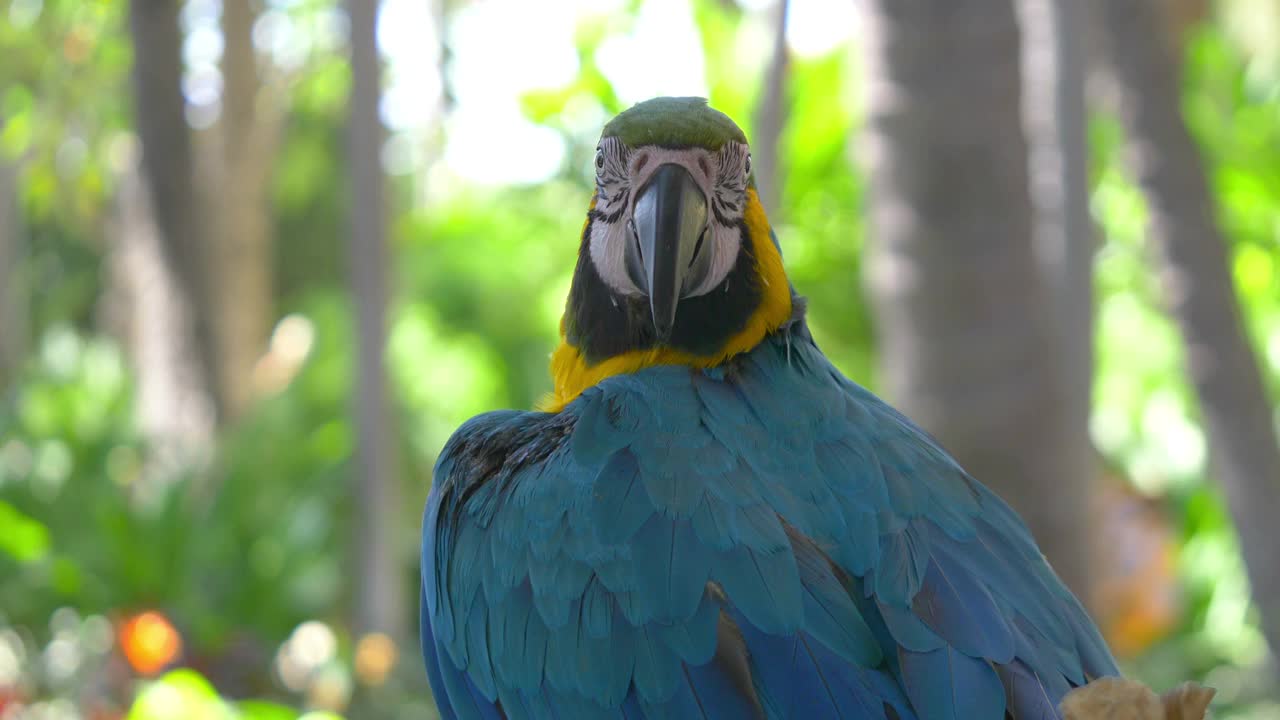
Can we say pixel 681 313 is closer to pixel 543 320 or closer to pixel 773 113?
pixel 773 113

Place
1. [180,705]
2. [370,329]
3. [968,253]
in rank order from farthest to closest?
[370,329] < [180,705] < [968,253]

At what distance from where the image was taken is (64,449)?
5512 millimetres

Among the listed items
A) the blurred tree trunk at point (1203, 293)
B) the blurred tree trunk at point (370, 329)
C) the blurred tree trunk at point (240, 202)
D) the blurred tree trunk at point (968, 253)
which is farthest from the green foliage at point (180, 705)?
the blurred tree trunk at point (240, 202)

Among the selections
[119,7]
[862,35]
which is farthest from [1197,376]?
[119,7]

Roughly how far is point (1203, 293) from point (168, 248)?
13.2 ft

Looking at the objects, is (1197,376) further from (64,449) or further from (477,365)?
(477,365)

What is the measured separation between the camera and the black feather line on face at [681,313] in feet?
5.26

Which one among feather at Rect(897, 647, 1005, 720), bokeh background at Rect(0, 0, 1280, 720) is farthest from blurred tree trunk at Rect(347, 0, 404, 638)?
feather at Rect(897, 647, 1005, 720)

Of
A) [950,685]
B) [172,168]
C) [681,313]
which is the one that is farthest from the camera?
[172,168]

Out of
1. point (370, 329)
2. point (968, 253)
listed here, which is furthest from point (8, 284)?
point (968, 253)

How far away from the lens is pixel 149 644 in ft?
12.8

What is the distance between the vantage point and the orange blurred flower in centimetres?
388

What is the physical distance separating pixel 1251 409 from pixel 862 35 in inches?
62.9

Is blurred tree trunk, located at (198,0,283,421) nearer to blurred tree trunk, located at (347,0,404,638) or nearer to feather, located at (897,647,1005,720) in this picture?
blurred tree trunk, located at (347,0,404,638)
